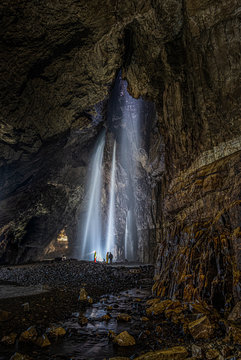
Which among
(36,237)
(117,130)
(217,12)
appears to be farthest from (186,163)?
(36,237)

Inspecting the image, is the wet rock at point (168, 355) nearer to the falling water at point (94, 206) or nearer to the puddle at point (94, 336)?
the puddle at point (94, 336)

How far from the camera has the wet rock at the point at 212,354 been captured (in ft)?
8.17

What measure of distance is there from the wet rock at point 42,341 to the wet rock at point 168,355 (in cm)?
134

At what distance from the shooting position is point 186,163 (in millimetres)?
10766

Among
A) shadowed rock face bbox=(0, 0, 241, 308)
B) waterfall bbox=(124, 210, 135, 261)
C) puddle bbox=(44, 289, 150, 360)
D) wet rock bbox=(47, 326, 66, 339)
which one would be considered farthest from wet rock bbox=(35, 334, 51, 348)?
waterfall bbox=(124, 210, 135, 261)

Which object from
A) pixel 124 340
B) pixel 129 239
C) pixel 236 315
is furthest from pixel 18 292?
pixel 129 239

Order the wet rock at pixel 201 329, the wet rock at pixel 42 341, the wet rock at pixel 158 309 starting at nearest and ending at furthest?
1. the wet rock at pixel 42 341
2. the wet rock at pixel 201 329
3. the wet rock at pixel 158 309

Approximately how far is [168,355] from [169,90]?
38.9 feet

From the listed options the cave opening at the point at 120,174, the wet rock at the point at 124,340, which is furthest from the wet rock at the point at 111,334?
the cave opening at the point at 120,174

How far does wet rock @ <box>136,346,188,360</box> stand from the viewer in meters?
2.52

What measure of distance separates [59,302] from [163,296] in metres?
2.77

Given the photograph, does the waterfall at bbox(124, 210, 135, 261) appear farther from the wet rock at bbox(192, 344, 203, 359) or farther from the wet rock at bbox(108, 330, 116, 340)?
the wet rock at bbox(192, 344, 203, 359)

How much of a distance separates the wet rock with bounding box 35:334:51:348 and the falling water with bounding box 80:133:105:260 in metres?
21.9

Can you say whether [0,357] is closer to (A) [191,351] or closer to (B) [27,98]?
(A) [191,351]
